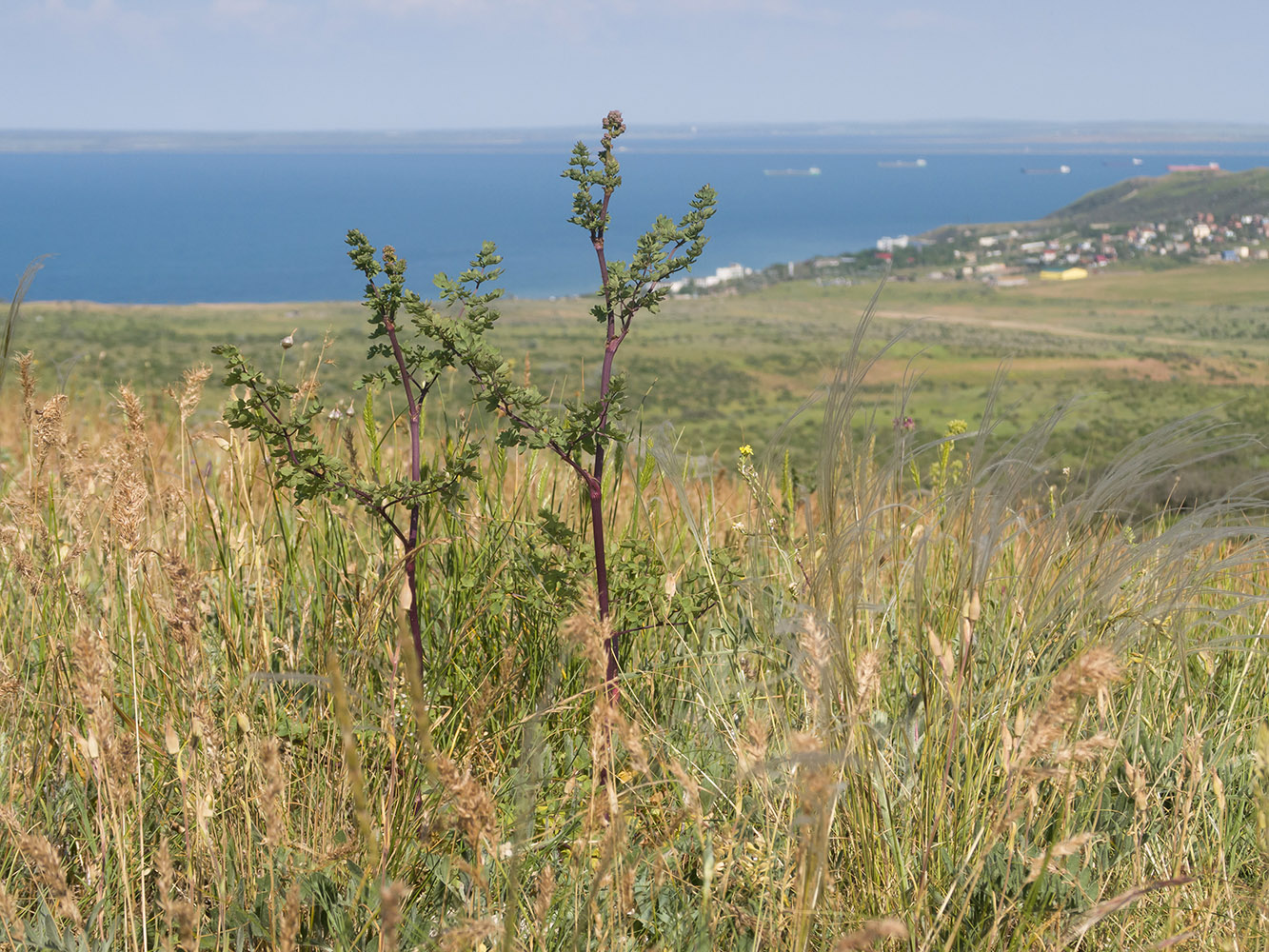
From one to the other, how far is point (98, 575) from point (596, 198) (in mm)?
1702

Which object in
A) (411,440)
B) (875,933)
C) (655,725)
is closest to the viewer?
(875,933)

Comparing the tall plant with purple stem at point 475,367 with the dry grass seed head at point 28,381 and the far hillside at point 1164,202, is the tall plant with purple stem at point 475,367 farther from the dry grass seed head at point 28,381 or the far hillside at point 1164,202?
the far hillside at point 1164,202

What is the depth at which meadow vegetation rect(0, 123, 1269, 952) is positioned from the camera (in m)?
1.10

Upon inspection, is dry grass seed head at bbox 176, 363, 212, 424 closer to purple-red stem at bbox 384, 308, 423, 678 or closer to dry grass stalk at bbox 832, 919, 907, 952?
purple-red stem at bbox 384, 308, 423, 678

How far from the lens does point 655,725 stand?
1736mm

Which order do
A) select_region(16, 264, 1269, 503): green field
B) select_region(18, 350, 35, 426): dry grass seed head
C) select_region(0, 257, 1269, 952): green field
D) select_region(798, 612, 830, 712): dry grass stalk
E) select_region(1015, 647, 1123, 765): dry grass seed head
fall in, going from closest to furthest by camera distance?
select_region(1015, 647, 1123, 765): dry grass seed head → select_region(798, 612, 830, 712): dry grass stalk → select_region(0, 257, 1269, 952): green field → select_region(18, 350, 35, 426): dry grass seed head → select_region(16, 264, 1269, 503): green field

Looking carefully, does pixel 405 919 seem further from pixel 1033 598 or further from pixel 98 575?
pixel 98 575

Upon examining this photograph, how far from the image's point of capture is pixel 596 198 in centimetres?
174

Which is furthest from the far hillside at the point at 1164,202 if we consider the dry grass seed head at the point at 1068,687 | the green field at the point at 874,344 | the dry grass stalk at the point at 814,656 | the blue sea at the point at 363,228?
the dry grass seed head at the point at 1068,687

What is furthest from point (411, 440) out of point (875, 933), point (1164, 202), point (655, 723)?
point (1164, 202)

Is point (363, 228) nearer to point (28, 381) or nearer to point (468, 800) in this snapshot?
point (28, 381)

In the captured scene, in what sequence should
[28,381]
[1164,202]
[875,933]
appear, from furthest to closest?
1. [1164,202]
2. [28,381]
3. [875,933]

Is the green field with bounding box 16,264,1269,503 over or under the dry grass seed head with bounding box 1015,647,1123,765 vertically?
under

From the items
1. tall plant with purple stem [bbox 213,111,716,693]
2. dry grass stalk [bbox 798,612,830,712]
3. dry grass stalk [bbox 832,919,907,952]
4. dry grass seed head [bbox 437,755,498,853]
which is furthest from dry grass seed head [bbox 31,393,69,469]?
dry grass stalk [bbox 832,919,907,952]
